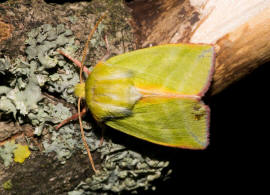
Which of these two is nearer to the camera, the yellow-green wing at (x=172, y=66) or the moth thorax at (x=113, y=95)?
the yellow-green wing at (x=172, y=66)

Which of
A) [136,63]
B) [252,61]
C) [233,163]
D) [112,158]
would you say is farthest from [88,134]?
[233,163]

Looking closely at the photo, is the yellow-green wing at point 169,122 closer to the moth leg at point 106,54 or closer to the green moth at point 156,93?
the green moth at point 156,93

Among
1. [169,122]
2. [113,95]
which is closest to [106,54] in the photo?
[113,95]

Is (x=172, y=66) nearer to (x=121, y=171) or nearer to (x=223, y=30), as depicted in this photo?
(x=223, y=30)

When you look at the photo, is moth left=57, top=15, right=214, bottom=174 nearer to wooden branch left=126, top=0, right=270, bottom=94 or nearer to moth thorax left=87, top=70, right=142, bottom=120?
moth thorax left=87, top=70, right=142, bottom=120

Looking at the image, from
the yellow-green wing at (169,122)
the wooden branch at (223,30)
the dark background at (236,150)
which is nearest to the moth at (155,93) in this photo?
the yellow-green wing at (169,122)

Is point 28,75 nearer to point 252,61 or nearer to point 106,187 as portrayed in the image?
point 106,187

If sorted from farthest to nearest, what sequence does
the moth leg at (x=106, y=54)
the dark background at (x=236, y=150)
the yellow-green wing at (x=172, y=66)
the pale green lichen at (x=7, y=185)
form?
the dark background at (x=236, y=150), the moth leg at (x=106, y=54), the pale green lichen at (x=7, y=185), the yellow-green wing at (x=172, y=66)

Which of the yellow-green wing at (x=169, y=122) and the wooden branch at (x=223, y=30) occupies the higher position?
the wooden branch at (x=223, y=30)
